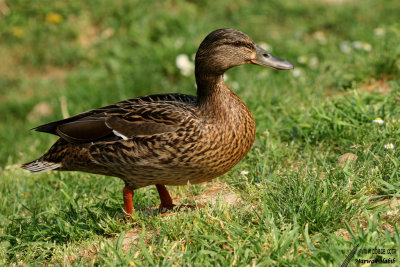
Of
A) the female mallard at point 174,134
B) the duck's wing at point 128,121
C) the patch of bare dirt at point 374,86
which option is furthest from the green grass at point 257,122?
the duck's wing at point 128,121

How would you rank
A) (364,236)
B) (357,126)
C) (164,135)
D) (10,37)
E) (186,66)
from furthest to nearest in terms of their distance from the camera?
(10,37) < (186,66) < (357,126) < (164,135) < (364,236)

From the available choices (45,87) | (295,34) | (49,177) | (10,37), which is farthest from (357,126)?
(10,37)

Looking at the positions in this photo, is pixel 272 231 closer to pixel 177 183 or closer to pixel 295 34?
pixel 177 183

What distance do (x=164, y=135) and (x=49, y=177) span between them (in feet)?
6.42

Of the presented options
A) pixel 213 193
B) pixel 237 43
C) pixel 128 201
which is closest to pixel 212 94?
pixel 237 43

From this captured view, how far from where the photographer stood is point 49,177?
5141mm

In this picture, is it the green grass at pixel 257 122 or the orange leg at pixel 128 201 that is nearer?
the green grass at pixel 257 122

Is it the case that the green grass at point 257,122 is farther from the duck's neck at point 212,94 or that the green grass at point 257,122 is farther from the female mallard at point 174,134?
the duck's neck at point 212,94

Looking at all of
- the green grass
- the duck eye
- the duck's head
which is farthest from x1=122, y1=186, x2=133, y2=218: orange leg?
the duck eye

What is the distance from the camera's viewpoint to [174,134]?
369cm

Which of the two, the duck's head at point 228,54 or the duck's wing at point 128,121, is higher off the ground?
the duck's head at point 228,54

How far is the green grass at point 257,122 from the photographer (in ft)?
10.2

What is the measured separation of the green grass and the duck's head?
89cm

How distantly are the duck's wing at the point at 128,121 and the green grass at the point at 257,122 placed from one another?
1.95ft
